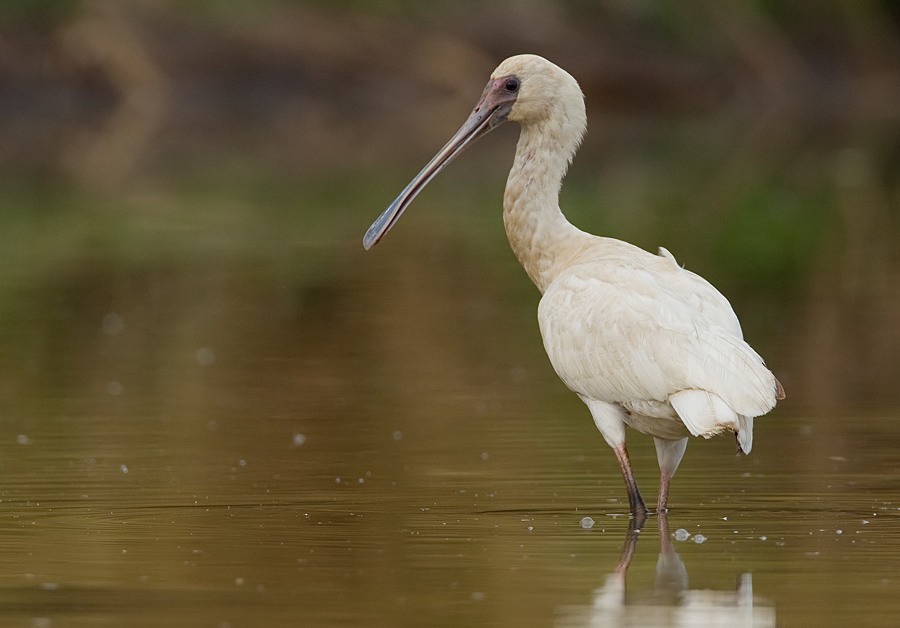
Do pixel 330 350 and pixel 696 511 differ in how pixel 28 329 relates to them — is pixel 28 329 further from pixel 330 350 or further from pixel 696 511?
pixel 696 511

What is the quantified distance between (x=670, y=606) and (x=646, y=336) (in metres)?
1.84

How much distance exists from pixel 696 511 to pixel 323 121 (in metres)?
38.4

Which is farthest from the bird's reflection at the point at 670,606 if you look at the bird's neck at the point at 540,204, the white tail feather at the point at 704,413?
the bird's neck at the point at 540,204

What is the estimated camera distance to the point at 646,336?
322 inches

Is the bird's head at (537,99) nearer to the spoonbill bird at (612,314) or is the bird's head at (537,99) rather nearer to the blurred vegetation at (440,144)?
the spoonbill bird at (612,314)

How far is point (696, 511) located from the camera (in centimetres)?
838

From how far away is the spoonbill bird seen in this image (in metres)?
7.75

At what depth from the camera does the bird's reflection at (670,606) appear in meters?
6.31

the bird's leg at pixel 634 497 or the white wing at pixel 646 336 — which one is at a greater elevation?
the white wing at pixel 646 336

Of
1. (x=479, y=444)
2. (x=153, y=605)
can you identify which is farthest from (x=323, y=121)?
(x=153, y=605)

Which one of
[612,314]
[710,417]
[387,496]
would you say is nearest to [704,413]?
[710,417]

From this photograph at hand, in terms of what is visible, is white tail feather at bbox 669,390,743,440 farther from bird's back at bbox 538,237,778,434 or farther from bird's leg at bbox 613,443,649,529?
bird's leg at bbox 613,443,649,529

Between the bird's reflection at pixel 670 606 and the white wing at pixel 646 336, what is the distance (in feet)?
2.94

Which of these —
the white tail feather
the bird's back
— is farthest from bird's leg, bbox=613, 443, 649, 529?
the white tail feather
